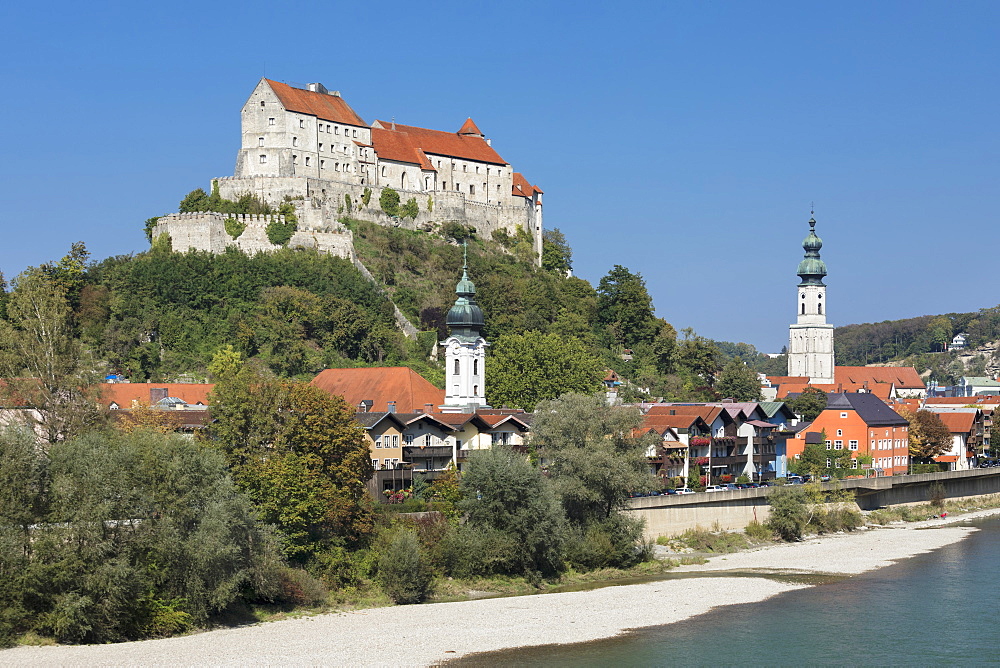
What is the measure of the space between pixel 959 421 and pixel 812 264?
116 feet

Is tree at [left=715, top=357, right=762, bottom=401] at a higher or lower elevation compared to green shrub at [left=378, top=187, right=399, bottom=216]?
lower

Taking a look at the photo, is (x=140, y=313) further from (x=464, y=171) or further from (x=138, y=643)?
(x=138, y=643)

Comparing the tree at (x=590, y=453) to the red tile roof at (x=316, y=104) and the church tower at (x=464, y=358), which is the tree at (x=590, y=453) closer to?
the church tower at (x=464, y=358)

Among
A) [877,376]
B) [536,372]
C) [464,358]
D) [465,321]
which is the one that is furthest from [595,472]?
[877,376]

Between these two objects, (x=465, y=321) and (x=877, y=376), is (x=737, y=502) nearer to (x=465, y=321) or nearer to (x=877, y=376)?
(x=465, y=321)

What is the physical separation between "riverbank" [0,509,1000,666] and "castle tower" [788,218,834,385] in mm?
82268

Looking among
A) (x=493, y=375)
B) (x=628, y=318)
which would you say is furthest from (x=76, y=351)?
(x=628, y=318)

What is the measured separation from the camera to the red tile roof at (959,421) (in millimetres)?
102250

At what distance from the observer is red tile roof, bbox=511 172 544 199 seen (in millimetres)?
123875

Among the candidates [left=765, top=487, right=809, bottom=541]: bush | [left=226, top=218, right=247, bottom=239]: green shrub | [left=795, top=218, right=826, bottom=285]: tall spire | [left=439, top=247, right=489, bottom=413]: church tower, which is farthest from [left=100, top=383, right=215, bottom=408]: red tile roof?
[left=795, top=218, right=826, bottom=285]: tall spire

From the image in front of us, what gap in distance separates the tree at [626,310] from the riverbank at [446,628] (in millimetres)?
55182

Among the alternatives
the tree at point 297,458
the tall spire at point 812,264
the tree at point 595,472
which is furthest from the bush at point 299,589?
the tall spire at point 812,264

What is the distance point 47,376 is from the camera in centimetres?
4706

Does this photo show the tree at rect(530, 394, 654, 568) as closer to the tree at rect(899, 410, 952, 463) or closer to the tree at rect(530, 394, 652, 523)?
the tree at rect(530, 394, 652, 523)
